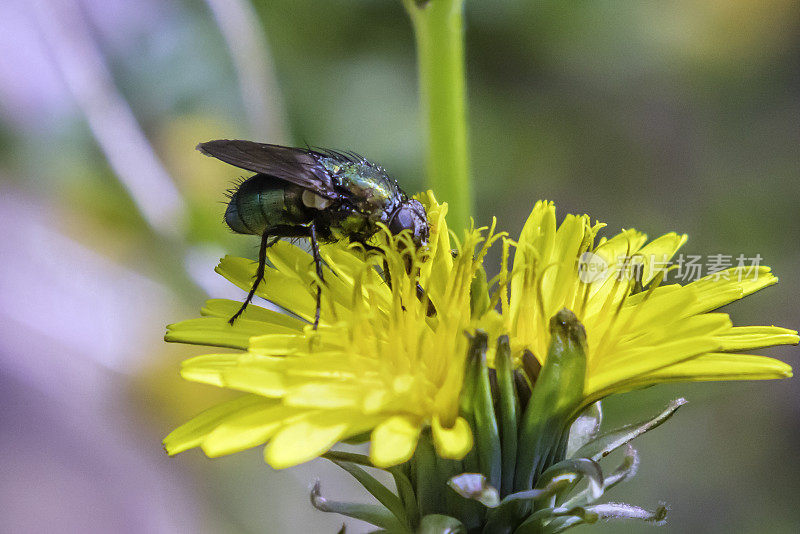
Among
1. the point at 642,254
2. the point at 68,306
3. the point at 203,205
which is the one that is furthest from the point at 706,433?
the point at 68,306

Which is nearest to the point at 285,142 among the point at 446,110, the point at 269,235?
the point at 446,110

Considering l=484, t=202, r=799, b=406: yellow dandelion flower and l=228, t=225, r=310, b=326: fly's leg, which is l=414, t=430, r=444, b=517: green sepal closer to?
l=484, t=202, r=799, b=406: yellow dandelion flower

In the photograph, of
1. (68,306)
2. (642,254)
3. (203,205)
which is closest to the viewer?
(642,254)

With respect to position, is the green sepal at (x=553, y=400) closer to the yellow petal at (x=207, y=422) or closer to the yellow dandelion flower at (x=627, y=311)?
the yellow dandelion flower at (x=627, y=311)

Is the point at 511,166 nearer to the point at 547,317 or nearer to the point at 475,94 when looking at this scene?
the point at 475,94

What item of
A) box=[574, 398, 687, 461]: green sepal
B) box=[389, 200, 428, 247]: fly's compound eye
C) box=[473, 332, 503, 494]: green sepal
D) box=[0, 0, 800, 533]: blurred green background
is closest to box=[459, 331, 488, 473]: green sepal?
box=[473, 332, 503, 494]: green sepal

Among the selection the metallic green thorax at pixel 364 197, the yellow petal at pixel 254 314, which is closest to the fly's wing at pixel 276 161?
the metallic green thorax at pixel 364 197
